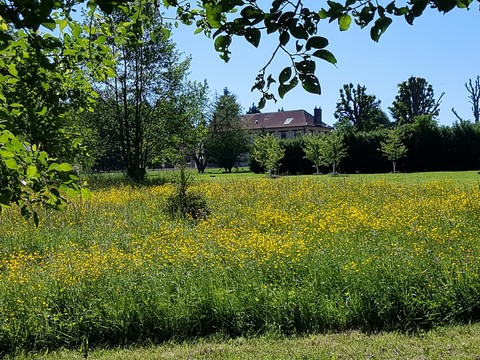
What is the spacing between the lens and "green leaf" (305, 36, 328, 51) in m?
1.55

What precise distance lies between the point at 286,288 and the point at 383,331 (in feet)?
3.43

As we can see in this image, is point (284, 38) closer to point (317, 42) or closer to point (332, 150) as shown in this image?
point (317, 42)

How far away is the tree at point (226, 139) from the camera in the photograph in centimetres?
4881

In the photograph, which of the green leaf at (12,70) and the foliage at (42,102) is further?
the green leaf at (12,70)

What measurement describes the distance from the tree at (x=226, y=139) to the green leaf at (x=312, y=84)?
46242 millimetres

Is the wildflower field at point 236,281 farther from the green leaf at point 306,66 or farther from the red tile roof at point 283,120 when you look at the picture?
the red tile roof at point 283,120

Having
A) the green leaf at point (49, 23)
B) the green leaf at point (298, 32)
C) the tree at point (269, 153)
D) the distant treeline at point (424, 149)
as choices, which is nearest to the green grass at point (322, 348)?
the green leaf at point (298, 32)

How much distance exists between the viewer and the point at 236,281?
4703 millimetres

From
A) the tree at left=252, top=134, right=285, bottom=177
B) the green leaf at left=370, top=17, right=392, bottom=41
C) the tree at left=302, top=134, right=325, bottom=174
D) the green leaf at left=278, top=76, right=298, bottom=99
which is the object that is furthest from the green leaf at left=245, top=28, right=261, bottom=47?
the tree at left=302, top=134, right=325, bottom=174

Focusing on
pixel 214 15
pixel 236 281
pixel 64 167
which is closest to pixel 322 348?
pixel 236 281

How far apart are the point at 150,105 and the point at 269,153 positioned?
12192mm

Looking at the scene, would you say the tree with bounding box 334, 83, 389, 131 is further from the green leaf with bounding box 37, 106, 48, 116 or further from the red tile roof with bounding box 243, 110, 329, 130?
the green leaf with bounding box 37, 106, 48, 116

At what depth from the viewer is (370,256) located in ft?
17.4

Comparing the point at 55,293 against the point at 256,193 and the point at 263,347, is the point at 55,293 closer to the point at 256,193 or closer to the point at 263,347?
the point at 263,347
